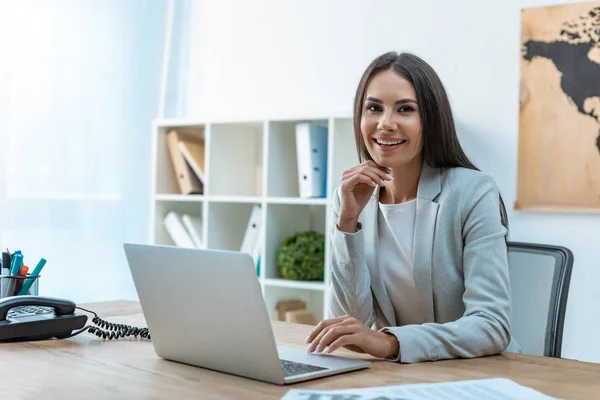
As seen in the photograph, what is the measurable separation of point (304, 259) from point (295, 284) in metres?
0.11

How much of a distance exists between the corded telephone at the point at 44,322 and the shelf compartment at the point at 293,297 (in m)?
1.48

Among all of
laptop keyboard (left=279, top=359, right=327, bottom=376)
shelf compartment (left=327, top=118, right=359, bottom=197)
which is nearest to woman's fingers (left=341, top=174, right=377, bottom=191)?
laptop keyboard (left=279, top=359, right=327, bottom=376)

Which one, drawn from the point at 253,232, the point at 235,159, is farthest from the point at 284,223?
the point at 235,159

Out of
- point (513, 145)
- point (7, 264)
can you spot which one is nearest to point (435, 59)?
point (513, 145)

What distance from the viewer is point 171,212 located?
10.9ft

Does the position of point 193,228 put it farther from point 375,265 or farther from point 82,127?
point 375,265

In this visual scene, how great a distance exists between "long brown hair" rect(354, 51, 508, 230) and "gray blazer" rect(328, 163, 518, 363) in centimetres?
4

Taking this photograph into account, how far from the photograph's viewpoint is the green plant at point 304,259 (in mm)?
2895

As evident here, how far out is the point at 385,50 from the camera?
9.99 feet

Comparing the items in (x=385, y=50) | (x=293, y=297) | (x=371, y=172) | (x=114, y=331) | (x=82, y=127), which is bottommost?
(x=293, y=297)

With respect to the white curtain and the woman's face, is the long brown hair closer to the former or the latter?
the woman's face

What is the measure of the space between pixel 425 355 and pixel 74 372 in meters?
0.61

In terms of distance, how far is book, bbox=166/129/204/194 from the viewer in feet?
10.7

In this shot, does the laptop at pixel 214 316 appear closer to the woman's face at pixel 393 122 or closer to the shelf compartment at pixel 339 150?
the woman's face at pixel 393 122
